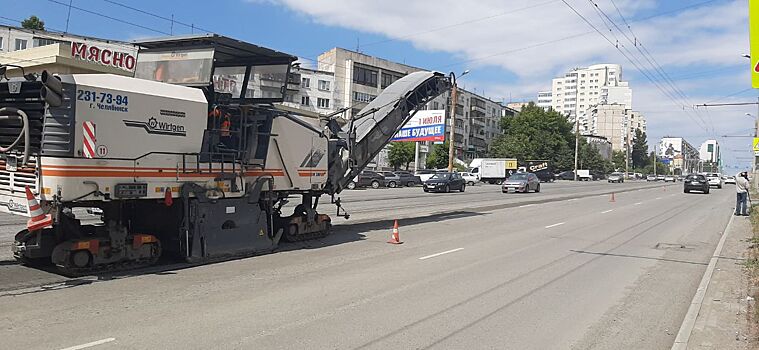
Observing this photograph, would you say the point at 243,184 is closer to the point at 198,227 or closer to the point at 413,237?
the point at 198,227

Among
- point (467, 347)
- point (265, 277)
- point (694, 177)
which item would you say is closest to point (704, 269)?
point (467, 347)

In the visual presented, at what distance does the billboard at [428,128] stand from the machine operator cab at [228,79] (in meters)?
49.2

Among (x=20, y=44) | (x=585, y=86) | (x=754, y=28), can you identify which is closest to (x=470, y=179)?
(x=20, y=44)

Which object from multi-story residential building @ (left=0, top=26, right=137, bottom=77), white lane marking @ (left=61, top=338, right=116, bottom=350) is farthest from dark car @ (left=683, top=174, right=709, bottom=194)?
white lane marking @ (left=61, top=338, right=116, bottom=350)

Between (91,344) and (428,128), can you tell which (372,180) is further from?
(91,344)

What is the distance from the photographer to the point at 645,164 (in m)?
174

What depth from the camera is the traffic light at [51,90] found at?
7866mm

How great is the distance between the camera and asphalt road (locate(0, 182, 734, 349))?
601 centimetres

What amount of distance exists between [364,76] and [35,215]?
229ft

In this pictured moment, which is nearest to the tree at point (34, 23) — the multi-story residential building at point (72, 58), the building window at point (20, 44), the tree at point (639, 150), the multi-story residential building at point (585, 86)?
the building window at point (20, 44)

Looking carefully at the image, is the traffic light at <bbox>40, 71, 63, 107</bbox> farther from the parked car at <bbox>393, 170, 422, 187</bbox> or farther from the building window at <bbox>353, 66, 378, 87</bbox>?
the building window at <bbox>353, 66, 378, 87</bbox>

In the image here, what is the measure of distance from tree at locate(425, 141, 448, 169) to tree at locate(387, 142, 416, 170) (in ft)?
23.8

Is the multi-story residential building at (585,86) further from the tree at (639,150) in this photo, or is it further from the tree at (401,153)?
the tree at (401,153)

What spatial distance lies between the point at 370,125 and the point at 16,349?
455 inches
